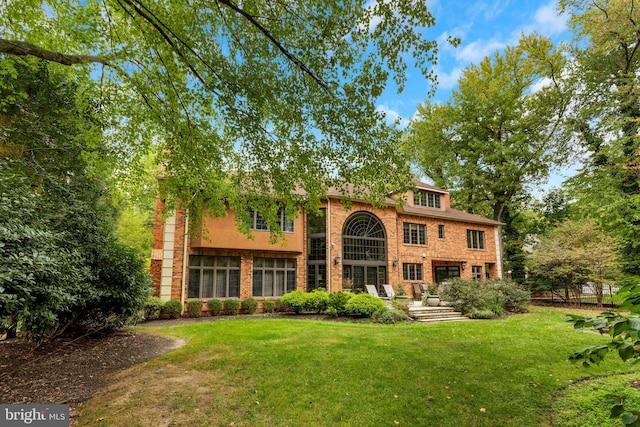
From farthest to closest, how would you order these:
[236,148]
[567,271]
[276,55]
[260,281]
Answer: [567,271]
[260,281]
[236,148]
[276,55]

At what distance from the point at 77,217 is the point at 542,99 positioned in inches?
1091

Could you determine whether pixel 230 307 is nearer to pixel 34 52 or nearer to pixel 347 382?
pixel 347 382

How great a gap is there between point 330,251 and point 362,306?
4.25m

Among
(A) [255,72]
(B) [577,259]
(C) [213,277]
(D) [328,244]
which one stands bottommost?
(C) [213,277]

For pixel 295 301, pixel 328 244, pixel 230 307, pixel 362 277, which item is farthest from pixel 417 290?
pixel 230 307

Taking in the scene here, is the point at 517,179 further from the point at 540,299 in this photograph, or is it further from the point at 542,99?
the point at 540,299

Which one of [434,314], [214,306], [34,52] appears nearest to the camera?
[34,52]

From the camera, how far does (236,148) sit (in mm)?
8234

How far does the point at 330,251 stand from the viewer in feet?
52.6

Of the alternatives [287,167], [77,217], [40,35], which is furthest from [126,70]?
[287,167]

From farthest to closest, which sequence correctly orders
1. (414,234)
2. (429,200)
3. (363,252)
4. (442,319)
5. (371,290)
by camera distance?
(429,200), (414,234), (363,252), (371,290), (442,319)

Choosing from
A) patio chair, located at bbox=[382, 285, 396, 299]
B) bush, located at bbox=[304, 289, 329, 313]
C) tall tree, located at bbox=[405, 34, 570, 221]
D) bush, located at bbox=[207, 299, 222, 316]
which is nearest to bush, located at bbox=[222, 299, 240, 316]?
bush, located at bbox=[207, 299, 222, 316]

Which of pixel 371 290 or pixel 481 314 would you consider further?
pixel 371 290

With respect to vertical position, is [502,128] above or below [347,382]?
above
